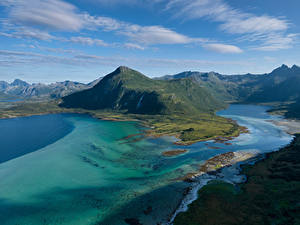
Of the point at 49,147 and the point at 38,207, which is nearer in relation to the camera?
the point at 38,207

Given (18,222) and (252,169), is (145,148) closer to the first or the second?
(252,169)

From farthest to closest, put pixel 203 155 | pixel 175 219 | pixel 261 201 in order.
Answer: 1. pixel 203 155
2. pixel 261 201
3. pixel 175 219

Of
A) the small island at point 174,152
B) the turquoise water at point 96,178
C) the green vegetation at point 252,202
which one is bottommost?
the turquoise water at point 96,178

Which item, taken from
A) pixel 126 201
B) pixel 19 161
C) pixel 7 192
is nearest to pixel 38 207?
pixel 7 192

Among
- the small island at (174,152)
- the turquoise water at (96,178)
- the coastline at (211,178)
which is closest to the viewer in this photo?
the turquoise water at (96,178)

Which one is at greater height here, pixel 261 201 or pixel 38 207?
pixel 261 201

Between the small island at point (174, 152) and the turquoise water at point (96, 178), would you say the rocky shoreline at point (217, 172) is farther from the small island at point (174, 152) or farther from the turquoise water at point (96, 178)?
the small island at point (174, 152)

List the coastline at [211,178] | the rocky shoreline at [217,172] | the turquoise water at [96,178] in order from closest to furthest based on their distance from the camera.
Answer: the turquoise water at [96,178] → the coastline at [211,178] → the rocky shoreline at [217,172]

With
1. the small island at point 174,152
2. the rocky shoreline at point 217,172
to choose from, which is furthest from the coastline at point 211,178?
the small island at point 174,152
